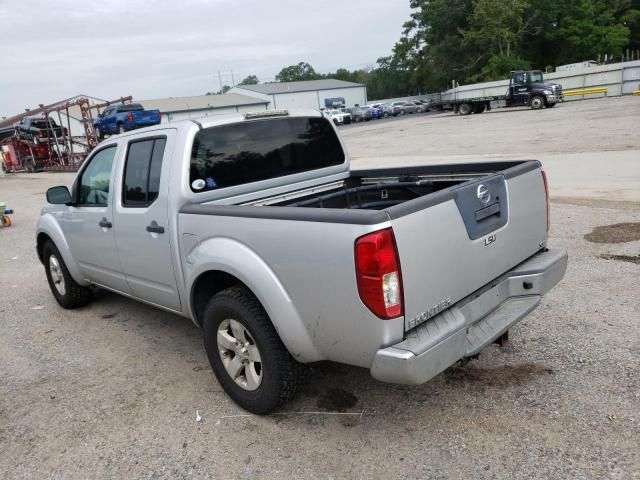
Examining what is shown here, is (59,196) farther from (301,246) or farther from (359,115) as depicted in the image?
(359,115)

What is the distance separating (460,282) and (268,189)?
1749mm

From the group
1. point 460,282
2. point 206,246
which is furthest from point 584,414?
point 206,246

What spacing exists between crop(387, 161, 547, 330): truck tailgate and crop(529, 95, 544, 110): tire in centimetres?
3352

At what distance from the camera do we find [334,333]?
2729 millimetres

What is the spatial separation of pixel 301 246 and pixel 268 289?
36 centimetres

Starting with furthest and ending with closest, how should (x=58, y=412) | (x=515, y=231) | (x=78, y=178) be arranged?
(x=78, y=178) < (x=58, y=412) < (x=515, y=231)

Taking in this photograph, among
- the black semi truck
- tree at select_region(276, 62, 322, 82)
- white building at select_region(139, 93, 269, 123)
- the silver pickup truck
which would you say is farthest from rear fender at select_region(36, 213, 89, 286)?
tree at select_region(276, 62, 322, 82)

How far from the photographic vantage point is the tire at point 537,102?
33.5 meters

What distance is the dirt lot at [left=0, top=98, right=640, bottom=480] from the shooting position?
279 cm

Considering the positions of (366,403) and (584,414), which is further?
(366,403)

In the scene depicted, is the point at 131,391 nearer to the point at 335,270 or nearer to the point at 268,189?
the point at 268,189

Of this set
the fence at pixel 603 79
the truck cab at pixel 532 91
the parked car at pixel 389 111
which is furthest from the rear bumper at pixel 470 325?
the parked car at pixel 389 111

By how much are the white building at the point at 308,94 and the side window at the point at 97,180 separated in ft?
233

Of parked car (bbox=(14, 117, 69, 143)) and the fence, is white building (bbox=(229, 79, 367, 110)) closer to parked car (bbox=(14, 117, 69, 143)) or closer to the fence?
the fence
